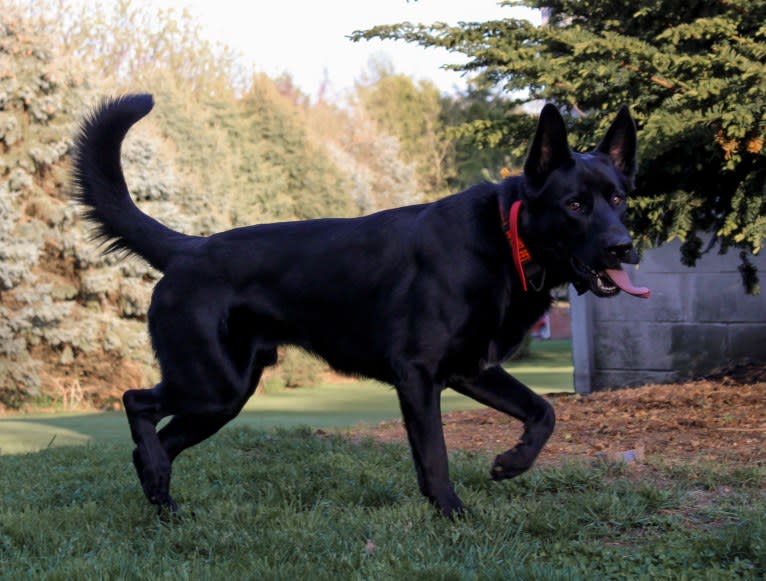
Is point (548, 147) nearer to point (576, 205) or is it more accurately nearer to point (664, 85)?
point (576, 205)

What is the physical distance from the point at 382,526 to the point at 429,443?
0.40 metres

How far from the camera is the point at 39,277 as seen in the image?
51.9 ft

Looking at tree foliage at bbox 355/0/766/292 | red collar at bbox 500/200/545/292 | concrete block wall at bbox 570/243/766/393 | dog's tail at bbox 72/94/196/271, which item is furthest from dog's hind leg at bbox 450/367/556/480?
concrete block wall at bbox 570/243/766/393

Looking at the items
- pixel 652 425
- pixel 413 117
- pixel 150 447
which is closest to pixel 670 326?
pixel 652 425

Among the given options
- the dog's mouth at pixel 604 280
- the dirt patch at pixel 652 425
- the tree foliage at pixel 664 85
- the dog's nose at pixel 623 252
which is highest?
the tree foliage at pixel 664 85

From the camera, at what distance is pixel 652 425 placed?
264 inches

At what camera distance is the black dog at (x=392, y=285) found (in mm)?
4051

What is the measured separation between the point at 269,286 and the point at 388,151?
35242mm

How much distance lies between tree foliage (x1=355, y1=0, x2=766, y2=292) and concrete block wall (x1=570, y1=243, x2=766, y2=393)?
264 centimetres

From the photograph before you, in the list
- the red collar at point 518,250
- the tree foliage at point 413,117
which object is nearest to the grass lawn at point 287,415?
the red collar at point 518,250

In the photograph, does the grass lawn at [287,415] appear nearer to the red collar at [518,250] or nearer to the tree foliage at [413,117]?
the red collar at [518,250]

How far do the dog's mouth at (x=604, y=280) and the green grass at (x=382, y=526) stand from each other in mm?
862

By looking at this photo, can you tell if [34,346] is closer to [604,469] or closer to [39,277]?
[39,277]

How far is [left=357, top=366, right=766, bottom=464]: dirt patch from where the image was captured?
5.89 m
